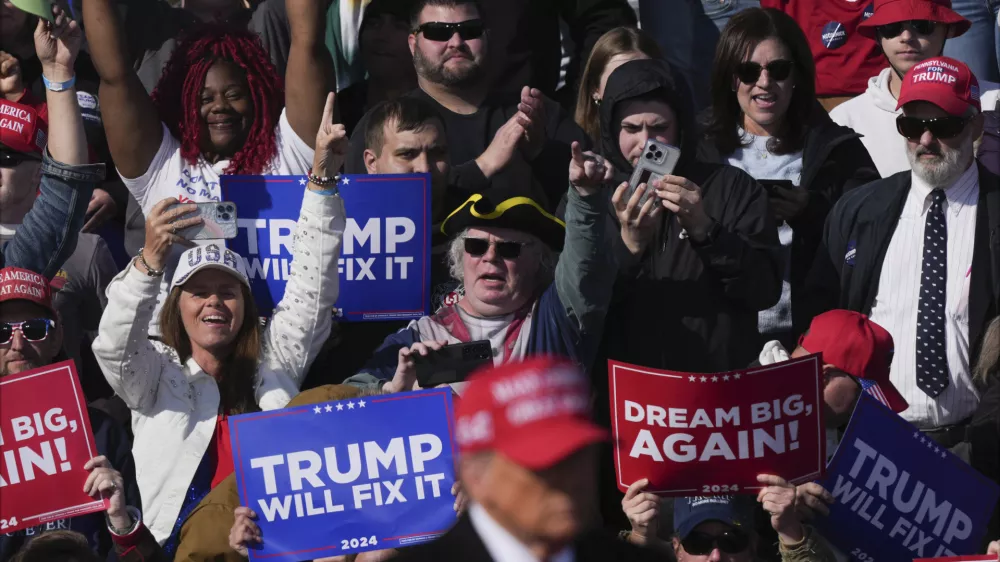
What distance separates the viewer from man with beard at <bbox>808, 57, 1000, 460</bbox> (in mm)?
6941

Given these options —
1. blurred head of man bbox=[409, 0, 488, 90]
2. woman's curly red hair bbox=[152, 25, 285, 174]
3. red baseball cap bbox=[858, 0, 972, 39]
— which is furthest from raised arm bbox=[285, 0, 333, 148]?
red baseball cap bbox=[858, 0, 972, 39]

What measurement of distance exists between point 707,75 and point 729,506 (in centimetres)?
335

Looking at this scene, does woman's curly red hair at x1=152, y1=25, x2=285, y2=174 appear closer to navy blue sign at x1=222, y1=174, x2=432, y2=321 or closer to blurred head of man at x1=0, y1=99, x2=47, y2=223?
navy blue sign at x1=222, y1=174, x2=432, y2=321

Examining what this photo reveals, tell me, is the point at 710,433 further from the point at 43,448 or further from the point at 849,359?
the point at 43,448

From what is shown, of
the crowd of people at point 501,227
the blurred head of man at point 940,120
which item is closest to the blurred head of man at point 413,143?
the crowd of people at point 501,227

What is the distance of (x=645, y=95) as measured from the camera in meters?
7.05

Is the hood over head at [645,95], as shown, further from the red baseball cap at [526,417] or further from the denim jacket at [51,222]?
the red baseball cap at [526,417]

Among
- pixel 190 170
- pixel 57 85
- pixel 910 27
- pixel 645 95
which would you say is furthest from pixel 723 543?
pixel 57 85

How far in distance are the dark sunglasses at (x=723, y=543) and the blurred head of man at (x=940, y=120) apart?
6.36 feet

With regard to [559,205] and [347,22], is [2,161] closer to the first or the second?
[347,22]

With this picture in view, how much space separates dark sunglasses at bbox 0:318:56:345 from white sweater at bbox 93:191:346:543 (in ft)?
1.49

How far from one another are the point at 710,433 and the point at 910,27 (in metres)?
3.00

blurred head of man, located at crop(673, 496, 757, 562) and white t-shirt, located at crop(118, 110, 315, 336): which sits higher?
white t-shirt, located at crop(118, 110, 315, 336)

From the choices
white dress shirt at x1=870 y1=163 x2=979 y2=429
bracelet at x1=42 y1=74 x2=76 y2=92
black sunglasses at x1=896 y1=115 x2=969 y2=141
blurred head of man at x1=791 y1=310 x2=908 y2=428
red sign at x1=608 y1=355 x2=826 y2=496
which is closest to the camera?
red sign at x1=608 y1=355 x2=826 y2=496
